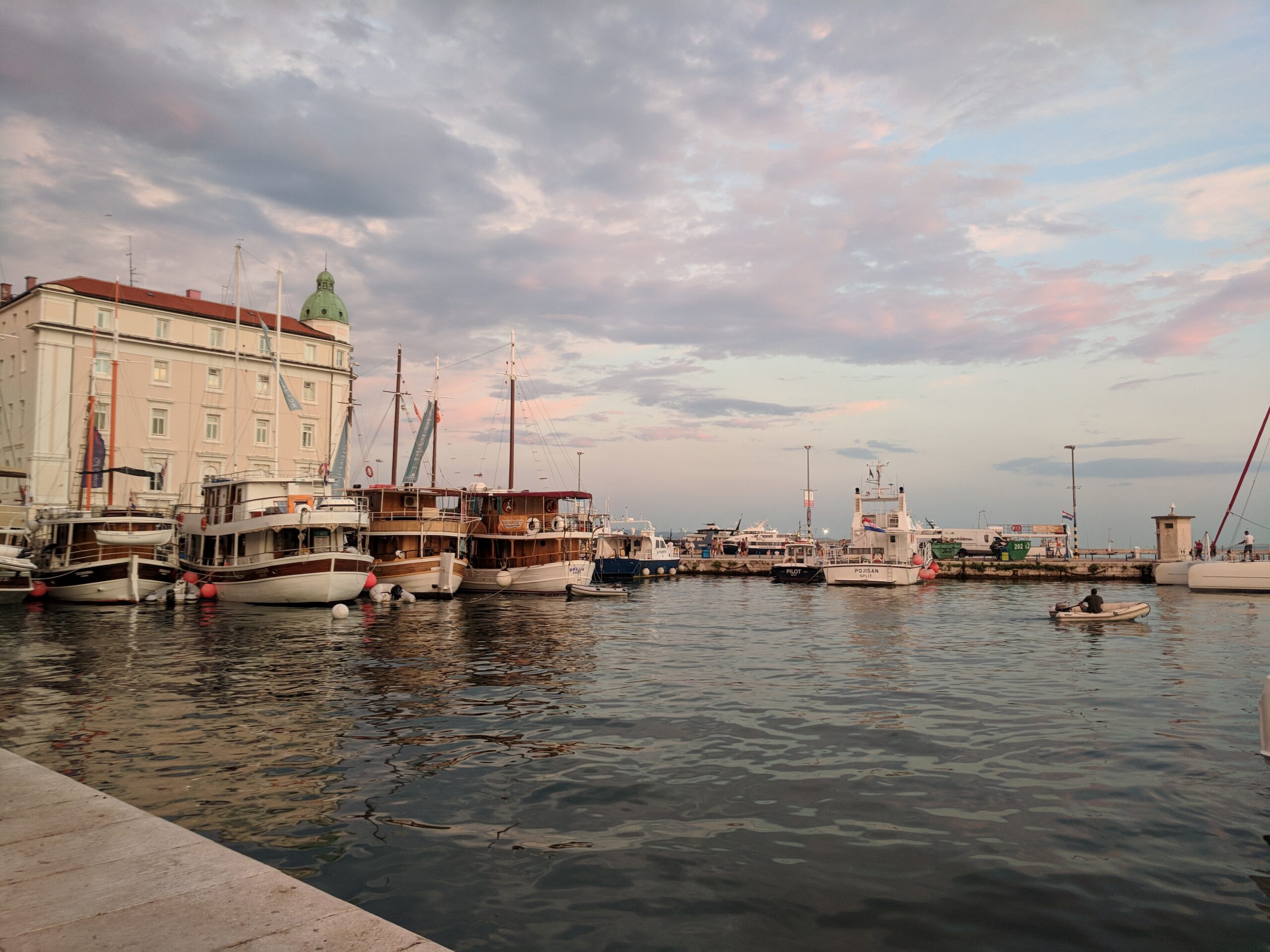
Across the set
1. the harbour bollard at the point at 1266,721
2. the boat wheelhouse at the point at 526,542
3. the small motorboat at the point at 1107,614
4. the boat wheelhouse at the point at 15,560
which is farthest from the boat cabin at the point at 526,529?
the harbour bollard at the point at 1266,721

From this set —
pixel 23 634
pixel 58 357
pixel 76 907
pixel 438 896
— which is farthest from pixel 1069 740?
pixel 58 357

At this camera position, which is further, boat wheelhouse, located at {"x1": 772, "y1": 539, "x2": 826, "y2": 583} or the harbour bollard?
boat wheelhouse, located at {"x1": 772, "y1": 539, "x2": 826, "y2": 583}

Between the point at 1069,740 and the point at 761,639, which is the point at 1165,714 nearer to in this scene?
the point at 1069,740

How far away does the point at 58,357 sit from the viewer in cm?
6781

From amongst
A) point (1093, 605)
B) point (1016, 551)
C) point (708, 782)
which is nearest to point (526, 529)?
point (1093, 605)

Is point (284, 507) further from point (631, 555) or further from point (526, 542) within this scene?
point (631, 555)

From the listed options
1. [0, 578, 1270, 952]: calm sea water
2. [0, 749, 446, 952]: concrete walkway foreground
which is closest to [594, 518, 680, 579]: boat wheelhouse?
[0, 578, 1270, 952]: calm sea water

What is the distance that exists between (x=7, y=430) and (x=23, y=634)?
55110 millimetres

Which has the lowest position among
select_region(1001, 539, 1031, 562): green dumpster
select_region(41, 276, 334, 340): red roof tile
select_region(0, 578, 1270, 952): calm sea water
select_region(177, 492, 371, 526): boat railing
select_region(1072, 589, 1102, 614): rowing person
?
select_region(0, 578, 1270, 952): calm sea water

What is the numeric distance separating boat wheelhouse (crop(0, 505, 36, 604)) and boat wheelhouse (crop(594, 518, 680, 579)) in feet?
135

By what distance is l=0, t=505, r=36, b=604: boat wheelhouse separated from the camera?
38.6 metres

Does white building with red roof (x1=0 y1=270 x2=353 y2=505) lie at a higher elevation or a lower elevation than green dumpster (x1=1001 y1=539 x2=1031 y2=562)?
higher

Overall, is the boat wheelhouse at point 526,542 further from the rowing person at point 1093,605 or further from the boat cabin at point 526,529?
the rowing person at point 1093,605

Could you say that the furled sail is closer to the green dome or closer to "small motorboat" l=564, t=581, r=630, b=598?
"small motorboat" l=564, t=581, r=630, b=598
